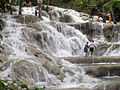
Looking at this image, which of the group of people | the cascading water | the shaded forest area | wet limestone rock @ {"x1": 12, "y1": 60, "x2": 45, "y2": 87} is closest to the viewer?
wet limestone rock @ {"x1": 12, "y1": 60, "x2": 45, "y2": 87}

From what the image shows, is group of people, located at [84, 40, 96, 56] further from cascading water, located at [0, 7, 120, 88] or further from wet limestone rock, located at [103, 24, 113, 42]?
wet limestone rock, located at [103, 24, 113, 42]

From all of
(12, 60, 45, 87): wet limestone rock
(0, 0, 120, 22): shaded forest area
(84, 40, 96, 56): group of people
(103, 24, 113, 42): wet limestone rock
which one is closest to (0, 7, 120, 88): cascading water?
(12, 60, 45, 87): wet limestone rock

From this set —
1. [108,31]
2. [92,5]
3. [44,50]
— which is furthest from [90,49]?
[92,5]

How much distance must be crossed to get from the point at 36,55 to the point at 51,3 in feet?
68.5

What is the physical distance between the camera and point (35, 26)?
25656mm

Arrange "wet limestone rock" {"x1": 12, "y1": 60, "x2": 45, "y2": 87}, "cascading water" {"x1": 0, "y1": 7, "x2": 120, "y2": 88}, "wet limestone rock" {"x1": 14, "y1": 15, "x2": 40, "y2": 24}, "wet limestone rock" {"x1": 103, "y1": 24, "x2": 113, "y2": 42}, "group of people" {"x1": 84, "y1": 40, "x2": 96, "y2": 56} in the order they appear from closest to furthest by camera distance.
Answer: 1. "wet limestone rock" {"x1": 12, "y1": 60, "x2": 45, "y2": 87}
2. "cascading water" {"x1": 0, "y1": 7, "x2": 120, "y2": 88}
3. "group of people" {"x1": 84, "y1": 40, "x2": 96, "y2": 56}
4. "wet limestone rock" {"x1": 14, "y1": 15, "x2": 40, "y2": 24}
5. "wet limestone rock" {"x1": 103, "y1": 24, "x2": 113, "y2": 42}

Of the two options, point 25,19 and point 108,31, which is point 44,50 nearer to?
point 25,19

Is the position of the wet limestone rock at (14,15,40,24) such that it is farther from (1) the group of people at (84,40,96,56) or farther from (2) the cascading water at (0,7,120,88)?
(1) the group of people at (84,40,96,56)

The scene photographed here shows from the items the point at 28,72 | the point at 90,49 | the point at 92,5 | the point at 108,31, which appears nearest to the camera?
the point at 28,72

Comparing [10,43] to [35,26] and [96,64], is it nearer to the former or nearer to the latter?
[35,26]

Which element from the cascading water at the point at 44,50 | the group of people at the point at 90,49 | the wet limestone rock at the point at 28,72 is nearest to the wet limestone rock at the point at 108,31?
the cascading water at the point at 44,50

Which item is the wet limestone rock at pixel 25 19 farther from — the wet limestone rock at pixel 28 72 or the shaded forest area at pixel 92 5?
the wet limestone rock at pixel 28 72

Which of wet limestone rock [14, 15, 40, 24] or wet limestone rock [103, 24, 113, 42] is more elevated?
wet limestone rock [14, 15, 40, 24]

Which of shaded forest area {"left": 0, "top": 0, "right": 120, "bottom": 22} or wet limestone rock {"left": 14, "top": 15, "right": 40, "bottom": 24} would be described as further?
shaded forest area {"left": 0, "top": 0, "right": 120, "bottom": 22}
